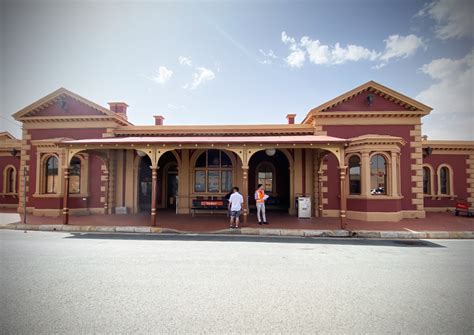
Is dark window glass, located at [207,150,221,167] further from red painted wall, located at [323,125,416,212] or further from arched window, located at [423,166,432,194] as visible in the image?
arched window, located at [423,166,432,194]

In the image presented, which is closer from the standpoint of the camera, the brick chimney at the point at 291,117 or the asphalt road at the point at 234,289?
the asphalt road at the point at 234,289

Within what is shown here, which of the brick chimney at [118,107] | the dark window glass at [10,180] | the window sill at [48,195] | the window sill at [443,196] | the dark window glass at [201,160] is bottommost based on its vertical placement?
the window sill at [443,196]

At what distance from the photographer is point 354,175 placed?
12.1 m

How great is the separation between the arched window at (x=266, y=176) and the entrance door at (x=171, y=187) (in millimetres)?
5641

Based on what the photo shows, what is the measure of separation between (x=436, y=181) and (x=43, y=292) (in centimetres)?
1897

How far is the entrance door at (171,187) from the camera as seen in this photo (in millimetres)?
16891

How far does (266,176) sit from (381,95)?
297 inches

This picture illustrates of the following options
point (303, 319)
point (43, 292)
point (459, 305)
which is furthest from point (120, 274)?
point (459, 305)

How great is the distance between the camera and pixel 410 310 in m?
3.24

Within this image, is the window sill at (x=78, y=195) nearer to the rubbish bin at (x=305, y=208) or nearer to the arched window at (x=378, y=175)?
the rubbish bin at (x=305, y=208)

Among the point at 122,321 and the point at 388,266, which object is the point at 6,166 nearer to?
the point at 122,321

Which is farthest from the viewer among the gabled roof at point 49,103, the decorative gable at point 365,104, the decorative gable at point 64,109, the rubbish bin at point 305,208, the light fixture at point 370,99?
the decorative gable at point 64,109

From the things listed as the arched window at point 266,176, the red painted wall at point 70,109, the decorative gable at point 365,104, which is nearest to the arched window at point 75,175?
the red painted wall at point 70,109

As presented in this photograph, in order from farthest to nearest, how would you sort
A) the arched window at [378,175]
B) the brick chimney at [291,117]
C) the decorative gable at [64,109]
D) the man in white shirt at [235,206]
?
the brick chimney at [291,117] < the decorative gable at [64,109] < the arched window at [378,175] < the man in white shirt at [235,206]
